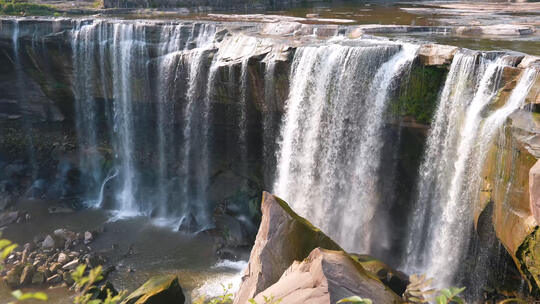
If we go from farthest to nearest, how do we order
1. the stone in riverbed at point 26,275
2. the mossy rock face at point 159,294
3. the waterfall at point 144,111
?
the waterfall at point 144,111 < the stone in riverbed at point 26,275 < the mossy rock face at point 159,294

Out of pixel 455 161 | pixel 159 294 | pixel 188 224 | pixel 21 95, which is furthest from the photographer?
pixel 21 95

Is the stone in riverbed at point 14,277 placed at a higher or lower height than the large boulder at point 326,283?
lower

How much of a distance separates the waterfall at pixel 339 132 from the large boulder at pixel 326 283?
334 inches

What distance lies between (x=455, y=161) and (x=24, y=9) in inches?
1286

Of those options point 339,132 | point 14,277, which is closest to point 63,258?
point 14,277

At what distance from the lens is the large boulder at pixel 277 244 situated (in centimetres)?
1351

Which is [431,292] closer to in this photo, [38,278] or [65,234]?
[38,278]

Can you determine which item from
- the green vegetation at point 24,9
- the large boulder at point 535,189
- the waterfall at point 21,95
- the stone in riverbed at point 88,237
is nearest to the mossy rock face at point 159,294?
the stone in riverbed at point 88,237

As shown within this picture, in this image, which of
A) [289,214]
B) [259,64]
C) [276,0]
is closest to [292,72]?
[259,64]

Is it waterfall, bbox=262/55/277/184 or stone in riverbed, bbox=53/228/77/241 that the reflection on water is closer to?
stone in riverbed, bbox=53/228/77/241

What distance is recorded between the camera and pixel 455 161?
16797mm

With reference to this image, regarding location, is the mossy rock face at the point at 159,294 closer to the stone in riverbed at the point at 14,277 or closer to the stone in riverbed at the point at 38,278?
the stone in riverbed at the point at 38,278

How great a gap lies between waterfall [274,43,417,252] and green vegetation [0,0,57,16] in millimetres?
23663

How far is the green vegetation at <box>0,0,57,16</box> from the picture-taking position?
114 feet
